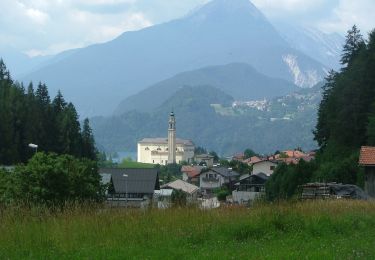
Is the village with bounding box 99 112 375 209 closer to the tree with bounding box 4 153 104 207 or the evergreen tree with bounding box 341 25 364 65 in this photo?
the tree with bounding box 4 153 104 207

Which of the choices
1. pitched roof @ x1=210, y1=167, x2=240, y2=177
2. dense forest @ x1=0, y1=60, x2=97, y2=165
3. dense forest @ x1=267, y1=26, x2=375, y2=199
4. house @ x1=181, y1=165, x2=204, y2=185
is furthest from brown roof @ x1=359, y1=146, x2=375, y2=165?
house @ x1=181, y1=165, x2=204, y2=185

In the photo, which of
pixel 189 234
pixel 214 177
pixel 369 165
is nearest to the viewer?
pixel 189 234

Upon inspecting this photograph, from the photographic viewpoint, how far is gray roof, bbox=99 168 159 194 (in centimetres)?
6045

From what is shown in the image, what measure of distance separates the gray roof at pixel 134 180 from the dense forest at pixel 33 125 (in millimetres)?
11399

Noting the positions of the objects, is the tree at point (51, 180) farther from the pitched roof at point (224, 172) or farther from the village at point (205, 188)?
the pitched roof at point (224, 172)

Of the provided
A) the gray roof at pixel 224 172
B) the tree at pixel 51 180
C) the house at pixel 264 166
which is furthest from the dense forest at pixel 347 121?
the gray roof at pixel 224 172

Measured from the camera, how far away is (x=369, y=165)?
99.2 ft

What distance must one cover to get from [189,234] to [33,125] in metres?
65.1

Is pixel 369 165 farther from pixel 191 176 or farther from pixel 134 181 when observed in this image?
pixel 191 176

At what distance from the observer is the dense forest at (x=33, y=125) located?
67.2 metres

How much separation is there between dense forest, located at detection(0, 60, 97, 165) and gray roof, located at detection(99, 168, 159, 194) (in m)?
11.4

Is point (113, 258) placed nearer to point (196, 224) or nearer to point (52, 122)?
point (196, 224)

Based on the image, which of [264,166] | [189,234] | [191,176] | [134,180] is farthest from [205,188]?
[189,234]

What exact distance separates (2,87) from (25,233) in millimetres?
70946
